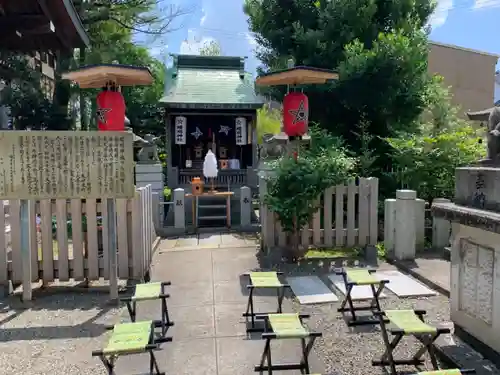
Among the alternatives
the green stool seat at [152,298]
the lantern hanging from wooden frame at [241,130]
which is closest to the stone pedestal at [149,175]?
the lantern hanging from wooden frame at [241,130]

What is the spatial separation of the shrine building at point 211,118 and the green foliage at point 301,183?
23.5 ft

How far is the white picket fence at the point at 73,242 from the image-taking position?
234 inches

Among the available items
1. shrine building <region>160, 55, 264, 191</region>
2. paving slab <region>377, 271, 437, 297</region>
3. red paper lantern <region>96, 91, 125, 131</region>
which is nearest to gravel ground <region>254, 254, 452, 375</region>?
paving slab <region>377, 271, 437, 297</region>

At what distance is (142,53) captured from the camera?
70.2 feet

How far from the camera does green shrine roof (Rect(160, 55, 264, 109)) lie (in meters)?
14.6

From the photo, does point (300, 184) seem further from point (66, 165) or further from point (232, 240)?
point (66, 165)

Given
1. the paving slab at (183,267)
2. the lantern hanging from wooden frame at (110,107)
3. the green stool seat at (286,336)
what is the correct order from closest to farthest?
the green stool seat at (286,336) → the paving slab at (183,267) → the lantern hanging from wooden frame at (110,107)

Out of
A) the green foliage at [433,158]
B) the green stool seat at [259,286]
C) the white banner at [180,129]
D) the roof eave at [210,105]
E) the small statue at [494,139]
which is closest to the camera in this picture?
the small statue at [494,139]

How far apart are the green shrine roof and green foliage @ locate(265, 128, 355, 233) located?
25.5 ft

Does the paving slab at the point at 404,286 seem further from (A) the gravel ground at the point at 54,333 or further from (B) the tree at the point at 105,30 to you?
(B) the tree at the point at 105,30

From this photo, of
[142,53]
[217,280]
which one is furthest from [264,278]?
[142,53]

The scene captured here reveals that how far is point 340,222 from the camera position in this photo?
7508 mm

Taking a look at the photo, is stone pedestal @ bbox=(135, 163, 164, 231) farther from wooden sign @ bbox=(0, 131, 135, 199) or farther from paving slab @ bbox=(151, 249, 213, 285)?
wooden sign @ bbox=(0, 131, 135, 199)

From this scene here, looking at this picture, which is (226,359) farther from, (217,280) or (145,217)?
(145,217)
